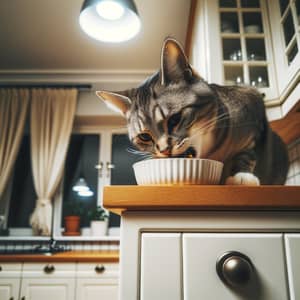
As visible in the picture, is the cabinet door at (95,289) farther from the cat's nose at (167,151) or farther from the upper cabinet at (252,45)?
the cat's nose at (167,151)

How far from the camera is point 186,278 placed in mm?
393

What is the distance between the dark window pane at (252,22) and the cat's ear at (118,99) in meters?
0.99

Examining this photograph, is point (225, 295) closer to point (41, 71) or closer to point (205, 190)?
point (205, 190)

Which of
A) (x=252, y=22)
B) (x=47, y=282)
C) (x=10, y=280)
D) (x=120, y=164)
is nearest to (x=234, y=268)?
(x=252, y=22)

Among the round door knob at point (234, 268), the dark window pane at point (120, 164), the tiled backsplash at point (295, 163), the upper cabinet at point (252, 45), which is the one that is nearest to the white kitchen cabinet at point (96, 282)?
the dark window pane at point (120, 164)

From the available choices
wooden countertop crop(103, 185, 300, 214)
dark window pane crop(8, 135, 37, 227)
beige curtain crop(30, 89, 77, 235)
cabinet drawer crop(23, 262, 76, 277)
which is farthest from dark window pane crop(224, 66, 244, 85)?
dark window pane crop(8, 135, 37, 227)

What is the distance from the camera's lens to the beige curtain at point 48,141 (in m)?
2.52

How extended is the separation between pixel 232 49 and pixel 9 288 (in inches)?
79.1

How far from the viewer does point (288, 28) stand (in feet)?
3.72

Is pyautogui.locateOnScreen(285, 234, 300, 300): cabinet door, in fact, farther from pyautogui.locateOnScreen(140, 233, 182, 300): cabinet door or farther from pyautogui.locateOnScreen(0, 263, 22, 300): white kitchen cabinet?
pyautogui.locateOnScreen(0, 263, 22, 300): white kitchen cabinet

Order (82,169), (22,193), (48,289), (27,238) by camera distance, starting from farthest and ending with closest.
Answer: (82,169) < (22,193) < (27,238) < (48,289)

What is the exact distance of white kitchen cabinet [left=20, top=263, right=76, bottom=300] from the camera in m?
1.92

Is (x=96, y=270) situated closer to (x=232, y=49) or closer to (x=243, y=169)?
(x=232, y=49)

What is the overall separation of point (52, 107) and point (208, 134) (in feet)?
8.13
